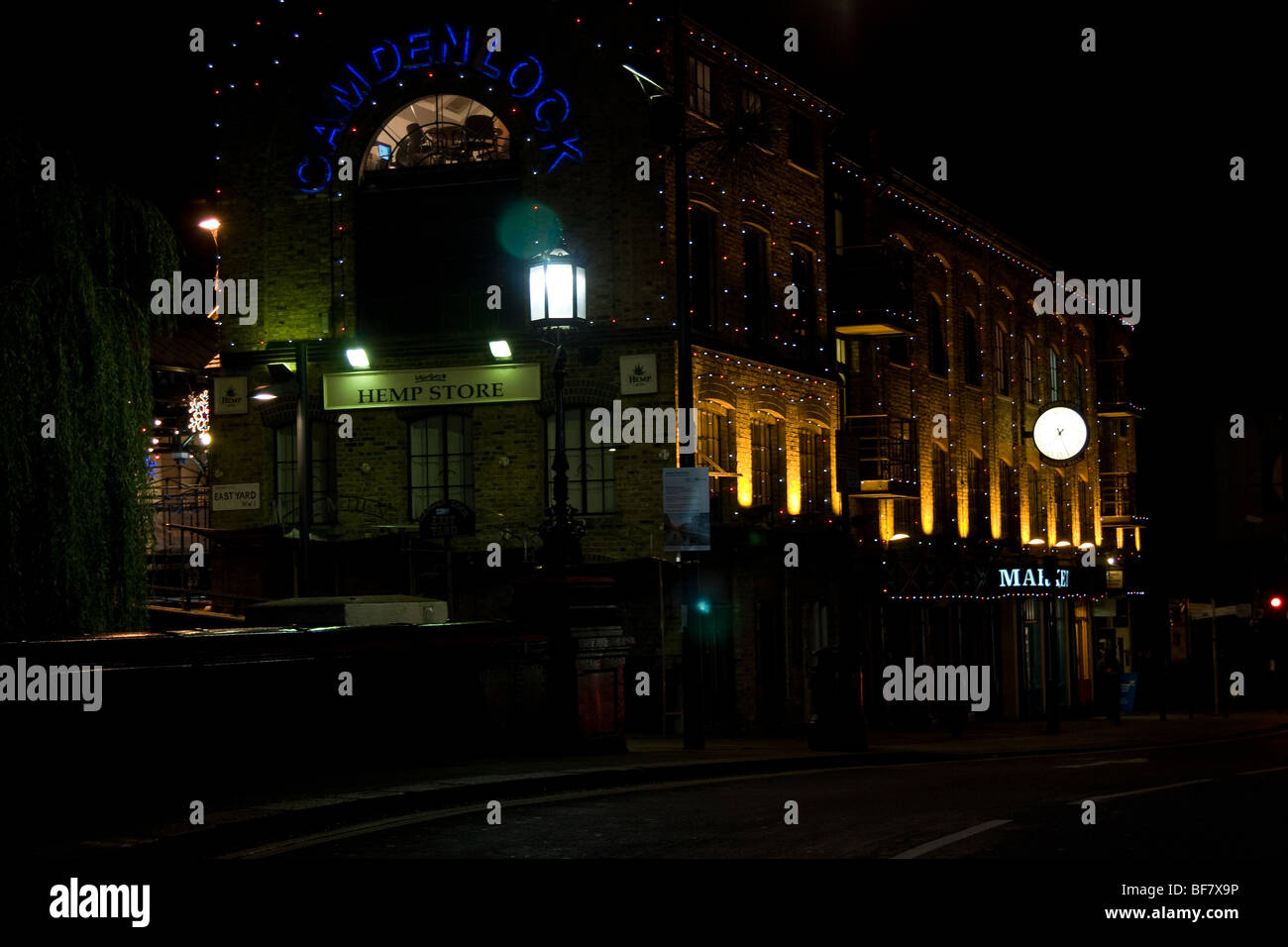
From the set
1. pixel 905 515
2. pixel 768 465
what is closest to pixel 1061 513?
pixel 905 515

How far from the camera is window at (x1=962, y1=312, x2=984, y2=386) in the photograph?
41625mm

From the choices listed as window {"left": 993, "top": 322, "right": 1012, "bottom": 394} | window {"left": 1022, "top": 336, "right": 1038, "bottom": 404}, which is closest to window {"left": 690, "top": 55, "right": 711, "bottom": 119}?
window {"left": 993, "top": 322, "right": 1012, "bottom": 394}

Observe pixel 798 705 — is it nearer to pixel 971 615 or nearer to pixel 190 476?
pixel 971 615

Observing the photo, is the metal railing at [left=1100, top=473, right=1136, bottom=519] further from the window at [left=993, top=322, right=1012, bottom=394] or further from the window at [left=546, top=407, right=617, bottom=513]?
the window at [left=546, top=407, right=617, bottom=513]

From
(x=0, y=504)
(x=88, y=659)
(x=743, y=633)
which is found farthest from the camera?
(x=743, y=633)

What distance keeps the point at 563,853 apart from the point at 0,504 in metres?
6.99

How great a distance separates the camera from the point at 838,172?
34.9m

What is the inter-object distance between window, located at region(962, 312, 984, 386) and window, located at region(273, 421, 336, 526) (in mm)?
17905

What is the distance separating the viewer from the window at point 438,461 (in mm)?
28969

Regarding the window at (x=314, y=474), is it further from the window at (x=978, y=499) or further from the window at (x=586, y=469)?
the window at (x=978, y=499)

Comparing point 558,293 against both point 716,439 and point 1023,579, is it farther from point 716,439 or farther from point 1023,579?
point 1023,579

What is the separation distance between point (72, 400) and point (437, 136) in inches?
570
